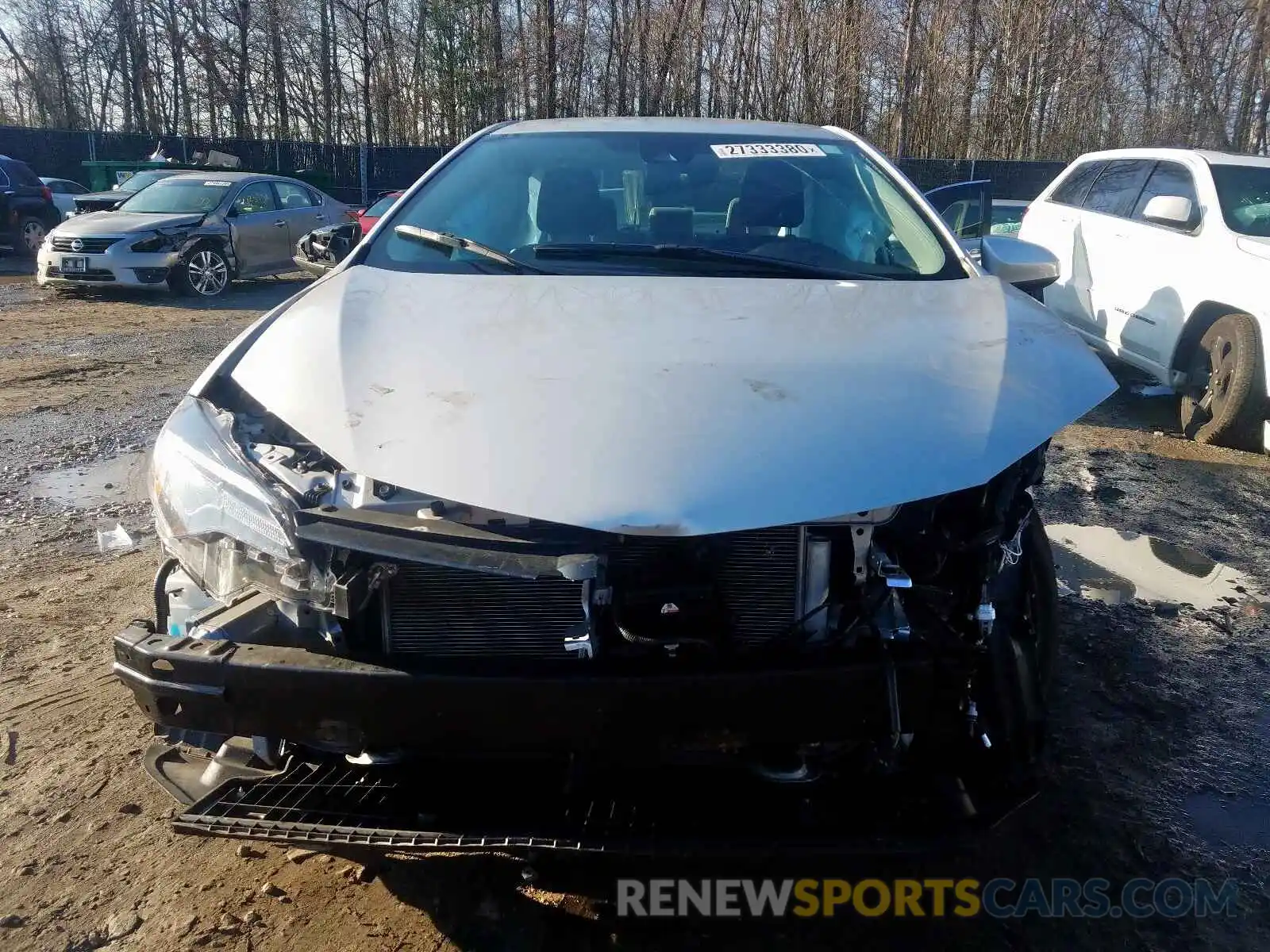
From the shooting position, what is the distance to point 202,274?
38.0 feet

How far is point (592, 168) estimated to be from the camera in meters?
3.36

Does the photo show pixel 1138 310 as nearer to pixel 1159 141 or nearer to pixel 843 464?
pixel 843 464

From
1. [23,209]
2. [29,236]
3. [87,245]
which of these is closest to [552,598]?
[87,245]

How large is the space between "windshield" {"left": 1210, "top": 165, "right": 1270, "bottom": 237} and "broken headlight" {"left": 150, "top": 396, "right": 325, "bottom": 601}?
625cm

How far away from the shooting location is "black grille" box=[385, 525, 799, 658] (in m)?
1.91

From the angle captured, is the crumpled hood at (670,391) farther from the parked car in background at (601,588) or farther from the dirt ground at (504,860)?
the dirt ground at (504,860)

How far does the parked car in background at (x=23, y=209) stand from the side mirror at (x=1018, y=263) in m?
15.7

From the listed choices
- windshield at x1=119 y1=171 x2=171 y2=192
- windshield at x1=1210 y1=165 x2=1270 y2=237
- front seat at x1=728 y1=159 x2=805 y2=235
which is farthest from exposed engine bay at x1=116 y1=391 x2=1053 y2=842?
windshield at x1=119 y1=171 x2=171 y2=192

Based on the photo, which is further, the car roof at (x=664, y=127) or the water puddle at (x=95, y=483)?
the water puddle at (x=95, y=483)

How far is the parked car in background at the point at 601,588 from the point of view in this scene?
1812 mm

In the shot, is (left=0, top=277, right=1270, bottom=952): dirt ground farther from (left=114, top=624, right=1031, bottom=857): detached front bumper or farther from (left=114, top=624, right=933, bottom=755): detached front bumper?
(left=114, top=624, right=933, bottom=755): detached front bumper

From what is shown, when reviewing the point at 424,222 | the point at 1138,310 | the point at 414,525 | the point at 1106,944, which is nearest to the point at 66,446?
the point at 424,222

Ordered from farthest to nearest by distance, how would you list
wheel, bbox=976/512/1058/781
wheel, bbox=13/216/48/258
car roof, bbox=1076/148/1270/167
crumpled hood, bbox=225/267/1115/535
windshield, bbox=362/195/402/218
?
wheel, bbox=13/216/48/258, windshield, bbox=362/195/402/218, car roof, bbox=1076/148/1270/167, wheel, bbox=976/512/1058/781, crumpled hood, bbox=225/267/1115/535

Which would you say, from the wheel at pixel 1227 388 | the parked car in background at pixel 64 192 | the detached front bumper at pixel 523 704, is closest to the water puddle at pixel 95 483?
the detached front bumper at pixel 523 704
